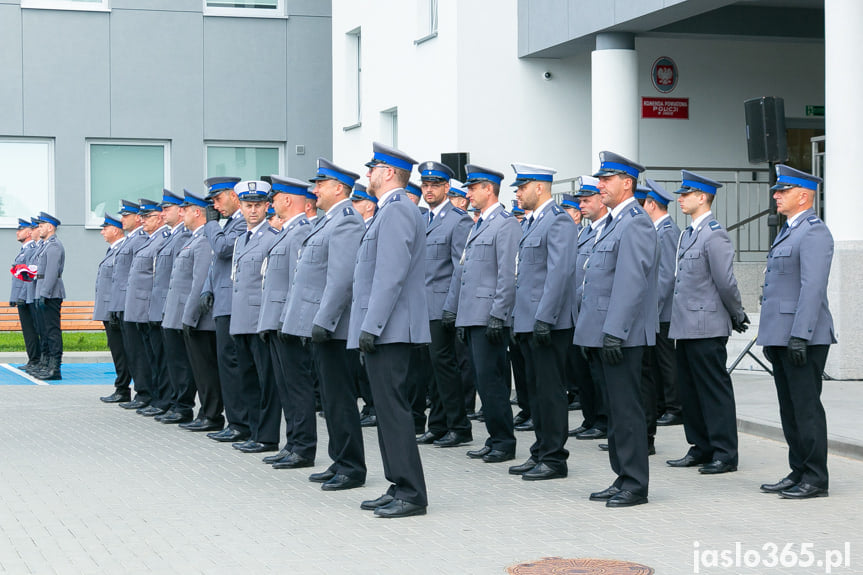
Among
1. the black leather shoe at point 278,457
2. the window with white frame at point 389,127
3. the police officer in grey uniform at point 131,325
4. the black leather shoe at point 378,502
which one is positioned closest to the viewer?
the black leather shoe at point 378,502

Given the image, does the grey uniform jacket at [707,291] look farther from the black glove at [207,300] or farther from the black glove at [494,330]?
the black glove at [207,300]

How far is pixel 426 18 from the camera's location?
74.3 feet

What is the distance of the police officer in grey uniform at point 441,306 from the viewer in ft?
36.7

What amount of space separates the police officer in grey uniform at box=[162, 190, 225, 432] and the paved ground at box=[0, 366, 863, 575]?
1.18 meters

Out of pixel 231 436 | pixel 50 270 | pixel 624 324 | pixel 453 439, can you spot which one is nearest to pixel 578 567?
pixel 624 324

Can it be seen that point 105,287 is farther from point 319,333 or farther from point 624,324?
point 624,324

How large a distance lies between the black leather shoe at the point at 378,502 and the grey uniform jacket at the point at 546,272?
191cm

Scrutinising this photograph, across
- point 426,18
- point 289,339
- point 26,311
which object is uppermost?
point 426,18

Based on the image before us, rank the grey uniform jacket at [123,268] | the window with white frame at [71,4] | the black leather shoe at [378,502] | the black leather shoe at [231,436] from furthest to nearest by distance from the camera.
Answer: the window with white frame at [71,4] → the grey uniform jacket at [123,268] → the black leather shoe at [231,436] → the black leather shoe at [378,502]

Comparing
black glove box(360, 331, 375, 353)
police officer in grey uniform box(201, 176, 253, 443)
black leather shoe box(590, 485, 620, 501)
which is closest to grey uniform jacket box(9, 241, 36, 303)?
police officer in grey uniform box(201, 176, 253, 443)

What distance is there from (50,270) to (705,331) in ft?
36.6

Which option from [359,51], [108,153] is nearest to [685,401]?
[359,51]

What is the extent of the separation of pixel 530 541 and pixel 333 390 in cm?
224

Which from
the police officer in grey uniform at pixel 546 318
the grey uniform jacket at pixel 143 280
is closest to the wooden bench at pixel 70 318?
the grey uniform jacket at pixel 143 280
